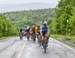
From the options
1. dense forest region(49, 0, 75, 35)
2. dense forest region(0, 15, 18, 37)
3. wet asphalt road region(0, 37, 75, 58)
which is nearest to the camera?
wet asphalt road region(0, 37, 75, 58)

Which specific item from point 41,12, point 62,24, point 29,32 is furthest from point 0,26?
point 41,12

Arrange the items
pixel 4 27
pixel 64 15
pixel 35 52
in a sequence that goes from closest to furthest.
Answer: pixel 35 52, pixel 64 15, pixel 4 27

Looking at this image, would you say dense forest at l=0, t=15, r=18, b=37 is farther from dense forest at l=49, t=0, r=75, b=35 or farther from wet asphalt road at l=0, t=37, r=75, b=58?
wet asphalt road at l=0, t=37, r=75, b=58

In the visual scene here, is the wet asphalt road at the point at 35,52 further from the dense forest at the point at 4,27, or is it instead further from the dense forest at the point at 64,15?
the dense forest at the point at 4,27

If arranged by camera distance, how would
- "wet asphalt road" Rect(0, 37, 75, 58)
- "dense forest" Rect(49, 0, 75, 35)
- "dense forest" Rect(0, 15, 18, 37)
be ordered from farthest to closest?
"dense forest" Rect(0, 15, 18, 37)
"dense forest" Rect(49, 0, 75, 35)
"wet asphalt road" Rect(0, 37, 75, 58)

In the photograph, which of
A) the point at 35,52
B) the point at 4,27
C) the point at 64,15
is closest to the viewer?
the point at 35,52

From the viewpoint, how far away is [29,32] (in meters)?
43.6

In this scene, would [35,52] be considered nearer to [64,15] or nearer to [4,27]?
[64,15]

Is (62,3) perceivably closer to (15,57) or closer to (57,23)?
(57,23)

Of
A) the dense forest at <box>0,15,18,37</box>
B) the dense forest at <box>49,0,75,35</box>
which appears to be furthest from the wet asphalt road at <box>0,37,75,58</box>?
the dense forest at <box>0,15,18,37</box>

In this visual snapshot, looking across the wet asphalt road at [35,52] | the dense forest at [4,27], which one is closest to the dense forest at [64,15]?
the dense forest at [4,27]

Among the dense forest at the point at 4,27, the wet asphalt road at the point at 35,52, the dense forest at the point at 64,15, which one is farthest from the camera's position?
the dense forest at the point at 4,27

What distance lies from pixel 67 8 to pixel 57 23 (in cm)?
1391

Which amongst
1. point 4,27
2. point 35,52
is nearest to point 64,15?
point 4,27
